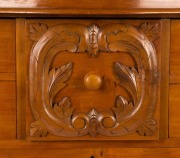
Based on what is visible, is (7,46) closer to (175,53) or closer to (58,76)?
(58,76)

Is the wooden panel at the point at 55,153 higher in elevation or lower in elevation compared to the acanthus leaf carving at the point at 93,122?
lower

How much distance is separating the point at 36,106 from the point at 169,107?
0.92 ft

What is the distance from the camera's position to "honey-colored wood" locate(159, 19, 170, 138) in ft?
2.25

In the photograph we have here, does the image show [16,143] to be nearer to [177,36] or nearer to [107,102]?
[107,102]

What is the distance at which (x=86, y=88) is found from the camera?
70cm

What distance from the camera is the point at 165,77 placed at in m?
0.70

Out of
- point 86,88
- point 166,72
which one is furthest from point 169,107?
point 86,88

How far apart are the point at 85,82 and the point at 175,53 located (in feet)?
0.65

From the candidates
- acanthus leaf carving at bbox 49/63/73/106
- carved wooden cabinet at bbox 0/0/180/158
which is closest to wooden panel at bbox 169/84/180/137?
carved wooden cabinet at bbox 0/0/180/158

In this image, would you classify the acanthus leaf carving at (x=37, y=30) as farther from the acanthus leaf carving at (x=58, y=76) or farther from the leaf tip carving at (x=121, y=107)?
the leaf tip carving at (x=121, y=107)

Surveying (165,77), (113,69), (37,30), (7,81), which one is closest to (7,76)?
(7,81)

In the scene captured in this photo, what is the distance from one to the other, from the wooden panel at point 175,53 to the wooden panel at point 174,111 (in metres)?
0.02

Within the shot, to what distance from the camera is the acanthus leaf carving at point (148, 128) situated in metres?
0.70

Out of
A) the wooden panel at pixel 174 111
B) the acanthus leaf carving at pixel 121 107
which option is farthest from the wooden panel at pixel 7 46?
the wooden panel at pixel 174 111
